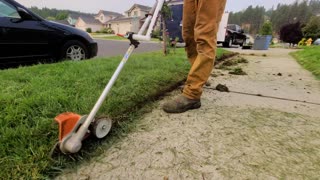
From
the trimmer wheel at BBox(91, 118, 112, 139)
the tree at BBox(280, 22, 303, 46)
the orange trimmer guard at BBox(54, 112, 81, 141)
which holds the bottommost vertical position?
the trimmer wheel at BBox(91, 118, 112, 139)

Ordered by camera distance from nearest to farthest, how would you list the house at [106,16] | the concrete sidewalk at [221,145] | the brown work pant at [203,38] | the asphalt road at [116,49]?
the concrete sidewalk at [221,145] → the brown work pant at [203,38] → the asphalt road at [116,49] → the house at [106,16]

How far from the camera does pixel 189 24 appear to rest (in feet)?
6.47

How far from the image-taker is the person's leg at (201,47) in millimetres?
1712

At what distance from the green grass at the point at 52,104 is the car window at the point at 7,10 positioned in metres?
1.20

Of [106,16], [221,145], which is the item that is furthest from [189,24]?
[106,16]

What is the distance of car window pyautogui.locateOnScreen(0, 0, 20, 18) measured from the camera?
3.37m

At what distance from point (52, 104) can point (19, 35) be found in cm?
238

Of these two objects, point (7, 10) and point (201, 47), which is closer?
point (201, 47)

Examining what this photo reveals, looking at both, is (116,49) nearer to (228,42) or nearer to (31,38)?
(31,38)

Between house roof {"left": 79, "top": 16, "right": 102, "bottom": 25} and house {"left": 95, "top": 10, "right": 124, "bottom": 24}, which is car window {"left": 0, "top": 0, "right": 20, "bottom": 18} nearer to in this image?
house roof {"left": 79, "top": 16, "right": 102, "bottom": 25}

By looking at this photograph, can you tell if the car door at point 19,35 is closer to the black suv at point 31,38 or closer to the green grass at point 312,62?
the black suv at point 31,38

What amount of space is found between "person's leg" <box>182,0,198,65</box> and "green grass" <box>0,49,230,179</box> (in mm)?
500

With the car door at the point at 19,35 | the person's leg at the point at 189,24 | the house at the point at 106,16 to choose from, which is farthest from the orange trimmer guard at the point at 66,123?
the house at the point at 106,16

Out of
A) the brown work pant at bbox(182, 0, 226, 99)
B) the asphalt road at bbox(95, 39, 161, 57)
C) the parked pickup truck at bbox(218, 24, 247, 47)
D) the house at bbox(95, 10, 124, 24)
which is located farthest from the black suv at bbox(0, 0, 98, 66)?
the house at bbox(95, 10, 124, 24)
